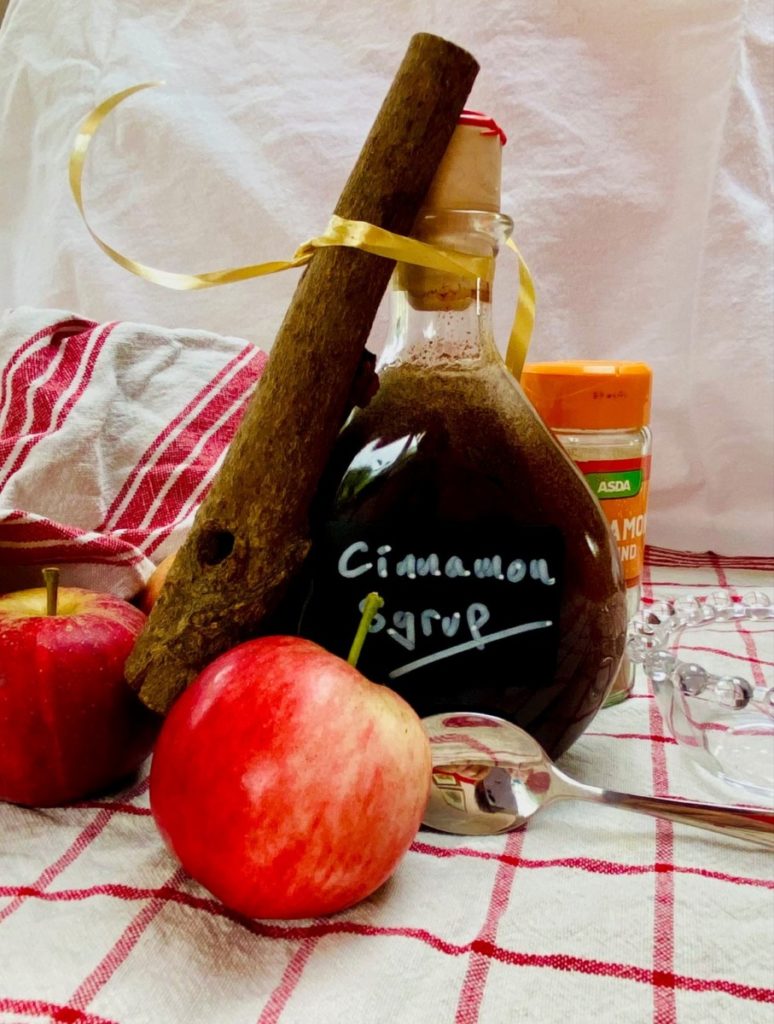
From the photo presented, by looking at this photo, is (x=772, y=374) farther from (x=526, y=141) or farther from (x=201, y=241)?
(x=201, y=241)

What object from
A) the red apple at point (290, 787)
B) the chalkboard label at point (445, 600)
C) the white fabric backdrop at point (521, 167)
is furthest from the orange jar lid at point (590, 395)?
the white fabric backdrop at point (521, 167)

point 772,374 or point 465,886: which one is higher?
point 772,374

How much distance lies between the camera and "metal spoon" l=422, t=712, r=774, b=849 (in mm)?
419

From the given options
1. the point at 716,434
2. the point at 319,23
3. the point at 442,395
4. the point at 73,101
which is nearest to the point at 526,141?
the point at 319,23

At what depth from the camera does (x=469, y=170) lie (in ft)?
1.36

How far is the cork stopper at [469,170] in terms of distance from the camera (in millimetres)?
412

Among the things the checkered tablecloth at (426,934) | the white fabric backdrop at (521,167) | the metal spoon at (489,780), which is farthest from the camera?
the white fabric backdrop at (521,167)

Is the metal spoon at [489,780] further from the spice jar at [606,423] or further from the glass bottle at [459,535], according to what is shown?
the spice jar at [606,423]

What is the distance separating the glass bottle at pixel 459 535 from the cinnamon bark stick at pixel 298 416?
2cm

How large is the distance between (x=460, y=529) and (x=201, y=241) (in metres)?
0.65

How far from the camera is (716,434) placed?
929mm

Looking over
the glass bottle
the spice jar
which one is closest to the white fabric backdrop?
the spice jar

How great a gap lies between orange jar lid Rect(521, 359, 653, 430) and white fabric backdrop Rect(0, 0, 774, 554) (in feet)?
1.38

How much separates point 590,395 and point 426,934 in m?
0.29
